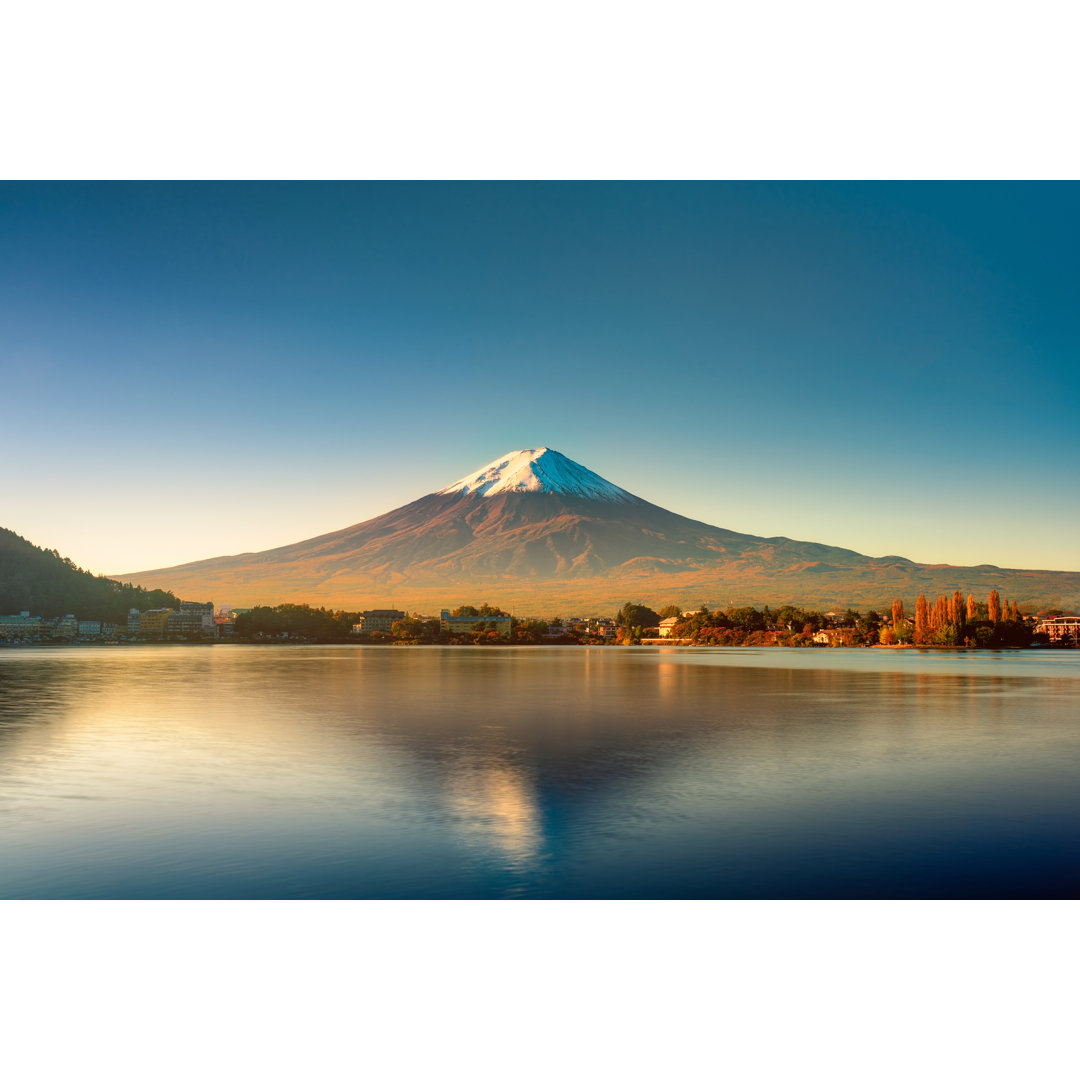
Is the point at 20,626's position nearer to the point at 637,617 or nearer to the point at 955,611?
the point at 637,617

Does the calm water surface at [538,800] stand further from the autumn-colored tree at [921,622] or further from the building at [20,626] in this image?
the autumn-colored tree at [921,622]

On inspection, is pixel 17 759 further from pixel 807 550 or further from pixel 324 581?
pixel 807 550

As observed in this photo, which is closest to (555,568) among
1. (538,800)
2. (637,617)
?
(637,617)

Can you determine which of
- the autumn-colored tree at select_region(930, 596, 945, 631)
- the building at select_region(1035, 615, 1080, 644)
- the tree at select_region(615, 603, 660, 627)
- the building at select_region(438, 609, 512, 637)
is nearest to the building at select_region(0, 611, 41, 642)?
the building at select_region(438, 609, 512, 637)

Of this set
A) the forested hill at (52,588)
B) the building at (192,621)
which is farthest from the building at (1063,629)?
the forested hill at (52,588)

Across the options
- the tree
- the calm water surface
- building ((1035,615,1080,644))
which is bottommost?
the calm water surface

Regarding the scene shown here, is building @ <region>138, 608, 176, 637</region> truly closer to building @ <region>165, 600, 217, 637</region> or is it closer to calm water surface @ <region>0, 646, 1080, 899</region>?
building @ <region>165, 600, 217, 637</region>

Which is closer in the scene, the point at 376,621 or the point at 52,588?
the point at 52,588
